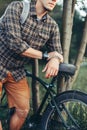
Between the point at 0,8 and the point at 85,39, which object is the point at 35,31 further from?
the point at 0,8

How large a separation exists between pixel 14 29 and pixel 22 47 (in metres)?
0.19

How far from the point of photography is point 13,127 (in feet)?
17.3

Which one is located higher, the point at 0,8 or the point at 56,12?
the point at 0,8

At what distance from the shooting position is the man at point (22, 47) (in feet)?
15.6

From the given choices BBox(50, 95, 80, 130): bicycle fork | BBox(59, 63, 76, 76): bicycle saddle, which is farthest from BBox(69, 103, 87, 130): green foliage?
BBox(59, 63, 76, 76): bicycle saddle

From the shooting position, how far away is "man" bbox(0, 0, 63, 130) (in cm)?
475

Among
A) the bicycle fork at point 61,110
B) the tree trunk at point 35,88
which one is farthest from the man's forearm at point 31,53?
the tree trunk at point 35,88

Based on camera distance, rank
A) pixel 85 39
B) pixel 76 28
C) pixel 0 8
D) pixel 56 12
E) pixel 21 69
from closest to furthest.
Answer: pixel 21 69 → pixel 85 39 → pixel 0 8 → pixel 56 12 → pixel 76 28

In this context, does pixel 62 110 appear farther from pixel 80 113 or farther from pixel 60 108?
pixel 80 113

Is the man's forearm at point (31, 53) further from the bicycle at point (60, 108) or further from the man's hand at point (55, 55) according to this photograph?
the bicycle at point (60, 108)

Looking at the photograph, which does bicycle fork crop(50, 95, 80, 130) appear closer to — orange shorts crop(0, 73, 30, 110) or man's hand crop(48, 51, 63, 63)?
orange shorts crop(0, 73, 30, 110)

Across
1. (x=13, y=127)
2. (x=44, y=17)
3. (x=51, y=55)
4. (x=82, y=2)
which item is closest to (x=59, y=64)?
(x=51, y=55)

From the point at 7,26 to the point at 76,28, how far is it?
660 centimetres

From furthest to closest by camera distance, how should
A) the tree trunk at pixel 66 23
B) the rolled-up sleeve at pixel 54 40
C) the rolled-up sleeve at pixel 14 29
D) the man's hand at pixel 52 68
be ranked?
the tree trunk at pixel 66 23
the rolled-up sleeve at pixel 54 40
the man's hand at pixel 52 68
the rolled-up sleeve at pixel 14 29
